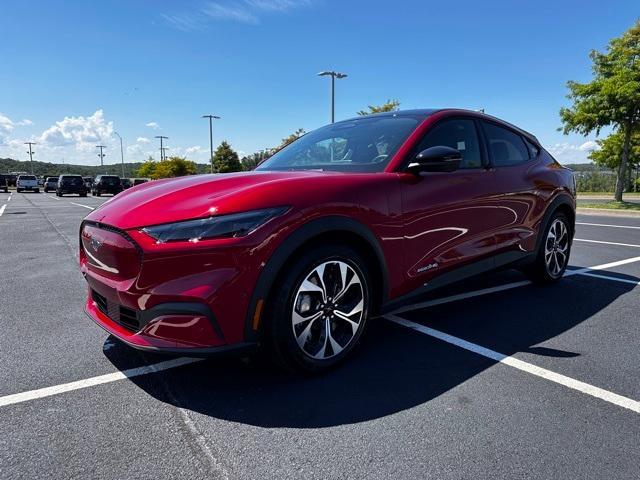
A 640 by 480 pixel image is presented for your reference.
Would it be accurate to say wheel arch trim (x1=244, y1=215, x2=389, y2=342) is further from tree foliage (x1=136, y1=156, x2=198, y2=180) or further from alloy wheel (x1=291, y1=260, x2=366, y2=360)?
tree foliage (x1=136, y1=156, x2=198, y2=180)

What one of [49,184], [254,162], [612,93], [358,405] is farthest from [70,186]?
[358,405]

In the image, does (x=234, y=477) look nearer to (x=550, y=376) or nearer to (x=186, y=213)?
(x=186, y=213)

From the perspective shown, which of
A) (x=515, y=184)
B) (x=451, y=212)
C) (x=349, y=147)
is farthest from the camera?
(x=515, y=184)

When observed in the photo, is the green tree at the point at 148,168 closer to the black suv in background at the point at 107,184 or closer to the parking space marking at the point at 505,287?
the black suv in background at the point at 107,184

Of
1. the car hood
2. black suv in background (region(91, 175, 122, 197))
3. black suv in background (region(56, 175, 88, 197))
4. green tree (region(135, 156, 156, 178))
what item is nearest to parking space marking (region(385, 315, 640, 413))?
the car hood

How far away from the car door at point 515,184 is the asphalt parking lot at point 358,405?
0.72 m

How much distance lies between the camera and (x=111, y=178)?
111 feet

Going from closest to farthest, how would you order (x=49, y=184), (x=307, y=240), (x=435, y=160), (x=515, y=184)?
(x=307, y=240)
(x=435, y=160)
(x=515, y=184)
(x=49, y=184)

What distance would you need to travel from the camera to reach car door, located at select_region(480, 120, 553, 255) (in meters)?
4.01

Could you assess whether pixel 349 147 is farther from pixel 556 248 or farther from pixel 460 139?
pixel 556 248

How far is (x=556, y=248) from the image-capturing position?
193 inches

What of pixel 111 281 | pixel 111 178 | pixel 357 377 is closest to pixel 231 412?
pixel 357 377

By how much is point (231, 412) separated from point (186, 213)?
3.48 feet

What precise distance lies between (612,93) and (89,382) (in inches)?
745
